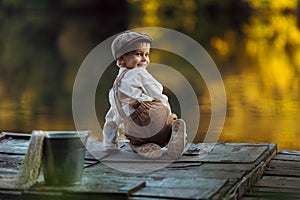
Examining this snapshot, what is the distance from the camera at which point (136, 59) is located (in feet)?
15.7

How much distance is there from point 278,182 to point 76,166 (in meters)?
1.20

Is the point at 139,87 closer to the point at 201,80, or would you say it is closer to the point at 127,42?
the point at 127,42

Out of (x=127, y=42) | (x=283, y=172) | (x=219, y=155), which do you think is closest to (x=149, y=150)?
(x=219, y=155)

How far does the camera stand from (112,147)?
4.88 metres

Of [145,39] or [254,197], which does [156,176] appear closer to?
[254,197]

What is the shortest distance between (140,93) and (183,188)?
1.01 m

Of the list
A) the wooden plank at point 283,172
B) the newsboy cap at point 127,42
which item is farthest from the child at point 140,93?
the wooden plank at point 283,172

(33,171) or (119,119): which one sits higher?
(119,119)


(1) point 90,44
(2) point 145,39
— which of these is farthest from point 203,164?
(1) point 90,44

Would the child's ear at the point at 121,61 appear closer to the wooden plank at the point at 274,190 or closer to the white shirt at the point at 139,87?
the white shirt at the point at 139,87

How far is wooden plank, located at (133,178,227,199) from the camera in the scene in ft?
12.1

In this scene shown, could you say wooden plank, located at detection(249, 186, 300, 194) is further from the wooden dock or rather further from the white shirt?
the white shirt

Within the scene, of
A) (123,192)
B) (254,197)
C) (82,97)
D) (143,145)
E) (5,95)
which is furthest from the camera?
(5,95)

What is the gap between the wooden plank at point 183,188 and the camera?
145 inches
